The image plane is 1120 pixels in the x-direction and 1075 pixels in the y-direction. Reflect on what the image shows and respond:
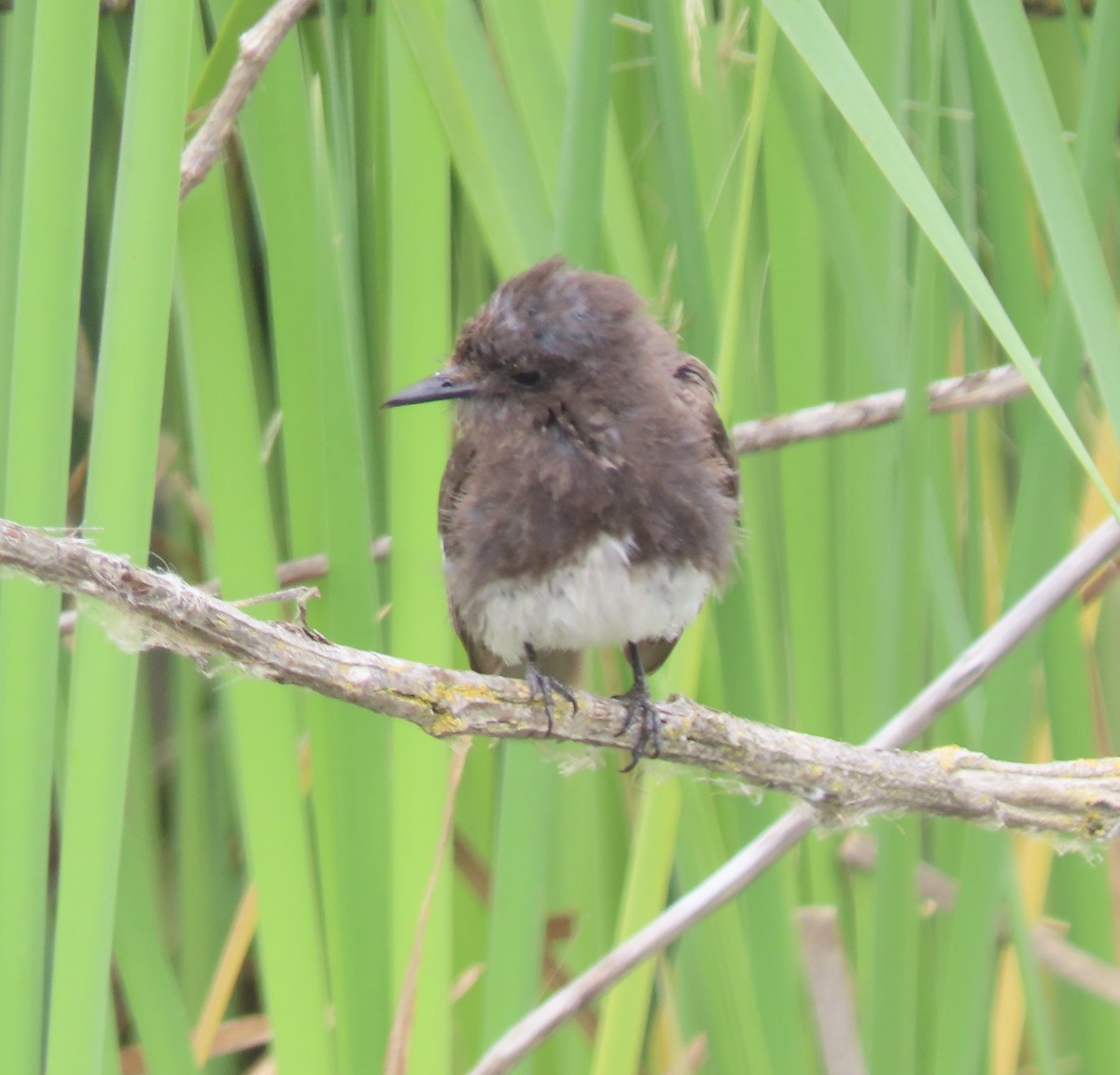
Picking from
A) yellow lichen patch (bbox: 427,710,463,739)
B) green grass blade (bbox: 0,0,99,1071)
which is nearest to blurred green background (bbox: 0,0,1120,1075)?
green grass blade (bbox: 0,0,99,1071)

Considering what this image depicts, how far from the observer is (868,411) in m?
1.43

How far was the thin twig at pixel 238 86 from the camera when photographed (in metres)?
1.33

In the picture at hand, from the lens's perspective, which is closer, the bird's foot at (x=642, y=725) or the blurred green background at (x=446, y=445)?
the blurred green background at (x=446, y=445)

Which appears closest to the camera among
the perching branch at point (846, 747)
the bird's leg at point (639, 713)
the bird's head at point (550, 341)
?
the perching branch at point (846, 747)

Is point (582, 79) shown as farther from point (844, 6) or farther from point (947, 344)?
point (947, 344)

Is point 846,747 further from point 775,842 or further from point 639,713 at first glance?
point 639,713

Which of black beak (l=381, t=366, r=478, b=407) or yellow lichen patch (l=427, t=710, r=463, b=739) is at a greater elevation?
black beak (l=381, t=366, r=478, b=407)

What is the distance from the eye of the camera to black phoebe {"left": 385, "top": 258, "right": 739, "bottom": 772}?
58.9 inches

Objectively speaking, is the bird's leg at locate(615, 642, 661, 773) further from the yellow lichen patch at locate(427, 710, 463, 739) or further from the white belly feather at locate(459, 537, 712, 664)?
the yellow lichen patch at locate(427, 710, 463, 739)

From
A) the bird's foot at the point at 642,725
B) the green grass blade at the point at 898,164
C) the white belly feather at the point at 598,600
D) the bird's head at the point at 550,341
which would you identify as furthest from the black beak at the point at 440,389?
the green grass blade at the point at 898,164

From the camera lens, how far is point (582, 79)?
120 cm

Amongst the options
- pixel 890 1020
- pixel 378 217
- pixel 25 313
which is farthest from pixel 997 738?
pixel 25 313

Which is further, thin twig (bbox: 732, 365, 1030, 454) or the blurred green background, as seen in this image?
thin twig (bbox: 732, 365, 1030, 454)

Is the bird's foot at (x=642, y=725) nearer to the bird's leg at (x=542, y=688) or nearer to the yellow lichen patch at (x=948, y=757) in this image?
the bird's leg at (x=542, y=688)
